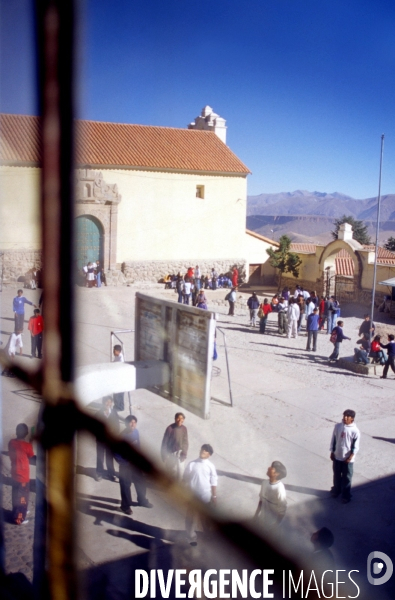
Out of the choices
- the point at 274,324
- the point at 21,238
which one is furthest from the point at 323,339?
the point at 21,238

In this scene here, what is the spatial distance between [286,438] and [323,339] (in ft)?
29.6

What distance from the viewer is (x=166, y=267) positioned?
92.4 ft

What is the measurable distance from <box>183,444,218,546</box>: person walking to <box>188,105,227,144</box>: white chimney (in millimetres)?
28515

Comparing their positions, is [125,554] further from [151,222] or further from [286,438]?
[151,222]

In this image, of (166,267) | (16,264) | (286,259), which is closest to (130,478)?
(16,264)

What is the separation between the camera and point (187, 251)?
94.6 ft

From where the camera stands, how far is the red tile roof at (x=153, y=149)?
86.3 feet

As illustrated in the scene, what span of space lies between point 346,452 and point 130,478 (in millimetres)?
2636

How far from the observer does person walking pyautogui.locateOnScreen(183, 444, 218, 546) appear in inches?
233

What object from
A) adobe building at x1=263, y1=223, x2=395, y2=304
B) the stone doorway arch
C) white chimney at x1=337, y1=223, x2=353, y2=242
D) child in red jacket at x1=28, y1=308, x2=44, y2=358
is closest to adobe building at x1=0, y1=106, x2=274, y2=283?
adobe building at x1=263, y1=223, x2=395, y2=304

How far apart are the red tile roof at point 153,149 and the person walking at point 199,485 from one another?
2003 centimetres

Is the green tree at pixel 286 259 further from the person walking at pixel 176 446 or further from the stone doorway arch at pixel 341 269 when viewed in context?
the person walking at pixel 176 446

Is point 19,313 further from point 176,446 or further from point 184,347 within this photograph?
point 176,446

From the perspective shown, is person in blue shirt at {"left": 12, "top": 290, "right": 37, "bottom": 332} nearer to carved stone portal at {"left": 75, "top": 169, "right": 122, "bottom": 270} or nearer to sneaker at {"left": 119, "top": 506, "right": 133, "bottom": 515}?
sneaker at {"left": 119, "top": 506, "right": 133, "bottom": 515}
